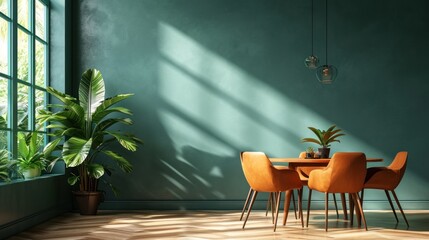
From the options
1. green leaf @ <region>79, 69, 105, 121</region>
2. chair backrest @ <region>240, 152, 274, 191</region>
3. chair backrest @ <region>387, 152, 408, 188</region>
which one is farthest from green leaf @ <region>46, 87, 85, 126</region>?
chair backrest @ <region>387, 152, 408, 188</region>

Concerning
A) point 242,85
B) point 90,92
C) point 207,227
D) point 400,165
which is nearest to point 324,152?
point 400,165

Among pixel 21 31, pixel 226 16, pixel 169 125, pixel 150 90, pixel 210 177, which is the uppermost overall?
pixel 226 16

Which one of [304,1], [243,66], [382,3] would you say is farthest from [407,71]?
[243,66]

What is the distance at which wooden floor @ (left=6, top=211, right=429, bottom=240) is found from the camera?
16.2ft

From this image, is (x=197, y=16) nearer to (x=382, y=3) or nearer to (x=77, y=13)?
(x=77, y=13)

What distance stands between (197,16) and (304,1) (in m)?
1.39

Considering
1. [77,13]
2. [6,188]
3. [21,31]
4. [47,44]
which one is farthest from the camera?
[77,13]

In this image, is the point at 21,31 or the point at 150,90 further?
the point at 150,90

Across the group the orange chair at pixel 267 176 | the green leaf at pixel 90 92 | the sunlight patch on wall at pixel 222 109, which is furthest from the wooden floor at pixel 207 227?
the green leaf at pixel 90 92

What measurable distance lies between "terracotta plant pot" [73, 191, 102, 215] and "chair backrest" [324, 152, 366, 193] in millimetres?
2837

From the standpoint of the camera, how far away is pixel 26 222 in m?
5.49

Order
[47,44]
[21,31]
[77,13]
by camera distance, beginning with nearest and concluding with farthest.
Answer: [21,31] < [47,44] < [77,13]

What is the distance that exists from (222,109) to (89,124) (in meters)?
1.69

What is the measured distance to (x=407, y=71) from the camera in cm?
711
